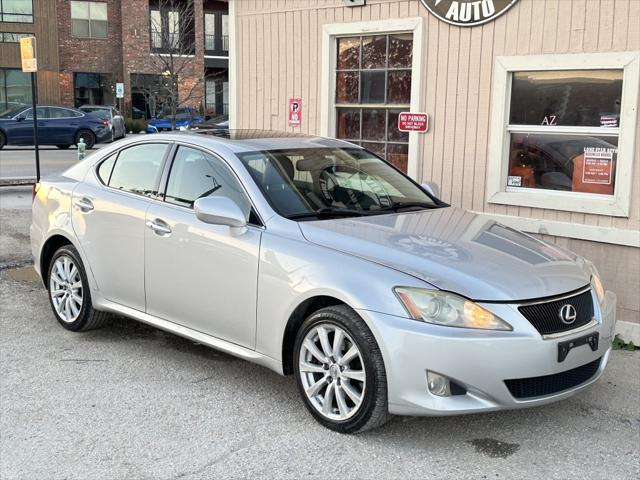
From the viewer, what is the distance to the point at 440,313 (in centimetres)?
370

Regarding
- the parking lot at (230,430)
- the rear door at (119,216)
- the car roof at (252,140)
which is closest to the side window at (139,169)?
the rear door at (119,216)

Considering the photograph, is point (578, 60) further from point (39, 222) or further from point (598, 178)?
point (39, 222)

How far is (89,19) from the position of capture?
3744cm

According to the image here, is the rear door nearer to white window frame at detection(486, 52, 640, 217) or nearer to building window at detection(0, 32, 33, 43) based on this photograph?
white window frame at detection(486, 52, 640, 217)

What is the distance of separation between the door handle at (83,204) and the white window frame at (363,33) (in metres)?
3.24

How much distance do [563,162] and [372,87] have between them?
2.25 meters

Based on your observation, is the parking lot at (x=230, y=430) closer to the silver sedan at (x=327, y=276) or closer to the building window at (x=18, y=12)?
the silver sedan at (x=327, y=276)

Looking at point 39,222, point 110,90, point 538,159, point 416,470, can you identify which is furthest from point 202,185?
point 110,90

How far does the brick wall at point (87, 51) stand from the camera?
37031mm

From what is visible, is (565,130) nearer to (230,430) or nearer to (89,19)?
(230,430)

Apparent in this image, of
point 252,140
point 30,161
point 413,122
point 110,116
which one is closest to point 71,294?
point 252,140

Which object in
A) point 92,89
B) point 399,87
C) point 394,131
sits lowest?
point 394,131

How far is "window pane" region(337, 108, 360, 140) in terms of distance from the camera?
805 centimetres

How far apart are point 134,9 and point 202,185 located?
3555cm
